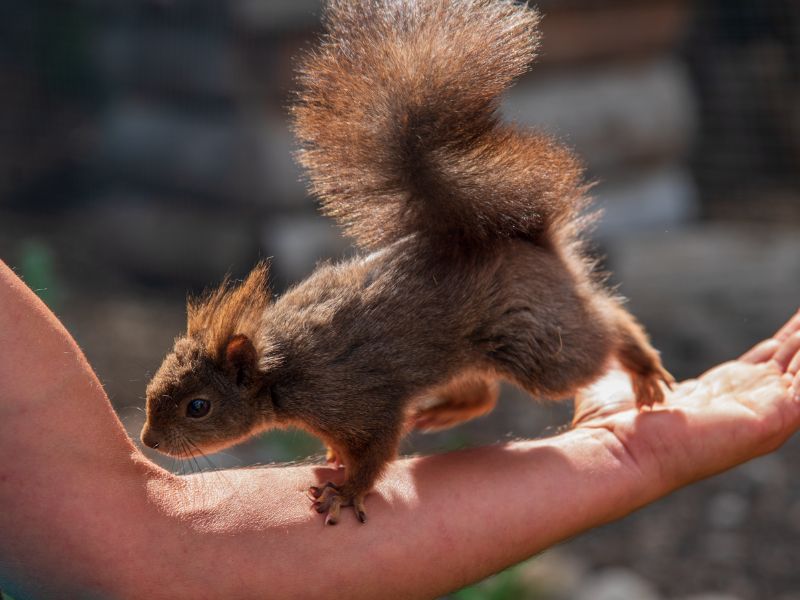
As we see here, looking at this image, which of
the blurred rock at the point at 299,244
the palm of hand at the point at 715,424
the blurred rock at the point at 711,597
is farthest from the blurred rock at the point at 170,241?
the palm of hand at the point at 715,424

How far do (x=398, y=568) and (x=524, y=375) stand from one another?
1.46 feet

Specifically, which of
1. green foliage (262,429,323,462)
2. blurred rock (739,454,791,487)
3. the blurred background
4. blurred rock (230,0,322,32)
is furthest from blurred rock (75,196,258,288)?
blurred rock (739,454,791,487)

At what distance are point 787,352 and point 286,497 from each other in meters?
0.91

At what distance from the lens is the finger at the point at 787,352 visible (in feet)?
5.84

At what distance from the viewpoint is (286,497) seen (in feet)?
4.62

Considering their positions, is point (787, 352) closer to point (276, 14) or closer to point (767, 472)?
point (767, 472)

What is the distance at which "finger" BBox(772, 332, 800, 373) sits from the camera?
178 cm

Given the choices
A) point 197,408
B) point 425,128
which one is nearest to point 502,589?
point 197,408

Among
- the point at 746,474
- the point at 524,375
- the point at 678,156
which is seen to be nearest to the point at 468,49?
the point at 524,375

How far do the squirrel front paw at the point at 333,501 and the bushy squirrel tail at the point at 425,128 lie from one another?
0.42 m

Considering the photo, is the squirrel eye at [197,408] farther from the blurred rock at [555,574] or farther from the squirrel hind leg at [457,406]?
the blurred rock at [555,574]

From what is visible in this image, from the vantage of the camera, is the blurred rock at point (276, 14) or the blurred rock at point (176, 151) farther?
the blurred rock at point (176, 151)

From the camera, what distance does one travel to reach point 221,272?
434cm

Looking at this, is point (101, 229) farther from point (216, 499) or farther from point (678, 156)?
point (216, 499)
